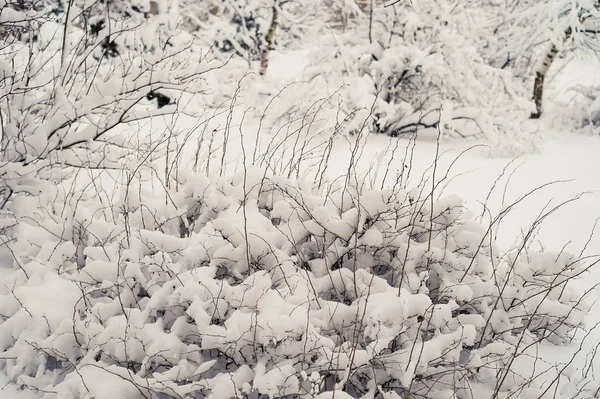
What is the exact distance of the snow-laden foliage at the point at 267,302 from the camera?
1959 mm

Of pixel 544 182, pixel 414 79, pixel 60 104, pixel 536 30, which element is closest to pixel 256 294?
pixel 60 104

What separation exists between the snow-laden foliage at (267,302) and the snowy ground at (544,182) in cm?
62

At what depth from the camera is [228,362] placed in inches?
85.0

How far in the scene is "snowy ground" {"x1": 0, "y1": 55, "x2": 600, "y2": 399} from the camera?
4.45 meters

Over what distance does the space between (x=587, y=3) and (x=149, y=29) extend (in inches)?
338

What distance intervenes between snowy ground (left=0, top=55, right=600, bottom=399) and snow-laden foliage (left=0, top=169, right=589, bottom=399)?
0.62 m

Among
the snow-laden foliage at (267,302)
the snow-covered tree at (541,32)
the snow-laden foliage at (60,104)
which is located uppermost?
the snow-covered tree at (541,32)

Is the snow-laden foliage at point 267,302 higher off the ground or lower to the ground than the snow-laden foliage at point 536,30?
lower

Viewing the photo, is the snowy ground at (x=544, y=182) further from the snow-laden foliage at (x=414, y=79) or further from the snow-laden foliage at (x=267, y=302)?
the snow-laden foliage at (x=267, y=302)

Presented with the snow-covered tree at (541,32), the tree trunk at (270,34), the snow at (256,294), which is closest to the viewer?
the snow at (256,294)

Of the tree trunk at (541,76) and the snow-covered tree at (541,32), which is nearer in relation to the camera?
the snow-covered tree at (541,32)

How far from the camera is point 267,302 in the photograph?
2.09m

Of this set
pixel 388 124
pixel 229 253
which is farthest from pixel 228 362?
pixel 388 124

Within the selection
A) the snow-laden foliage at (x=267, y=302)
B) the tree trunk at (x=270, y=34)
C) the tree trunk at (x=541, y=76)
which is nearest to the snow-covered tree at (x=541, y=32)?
the tree trunk at (x=541, y=76)
